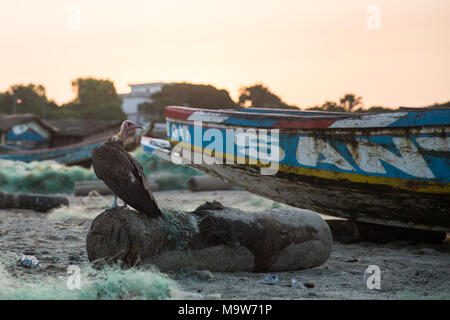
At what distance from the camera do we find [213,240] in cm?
483

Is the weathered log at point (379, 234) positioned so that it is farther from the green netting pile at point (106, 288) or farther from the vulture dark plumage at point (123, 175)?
the green netting pile at point (106, 288)

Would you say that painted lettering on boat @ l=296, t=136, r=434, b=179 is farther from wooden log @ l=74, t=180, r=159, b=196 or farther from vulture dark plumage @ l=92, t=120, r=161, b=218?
wooden log @ l=74, t=180, r=159, b=196

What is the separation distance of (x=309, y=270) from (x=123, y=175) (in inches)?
83.0

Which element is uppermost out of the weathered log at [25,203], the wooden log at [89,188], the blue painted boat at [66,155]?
the weathered log at [25,203]

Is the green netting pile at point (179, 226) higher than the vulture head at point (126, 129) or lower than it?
lower

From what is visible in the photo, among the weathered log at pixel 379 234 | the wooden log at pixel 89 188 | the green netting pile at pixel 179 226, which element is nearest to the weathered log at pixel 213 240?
the green netting pile at pixel 179 226

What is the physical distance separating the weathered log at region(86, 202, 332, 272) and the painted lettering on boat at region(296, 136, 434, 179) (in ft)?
4.53

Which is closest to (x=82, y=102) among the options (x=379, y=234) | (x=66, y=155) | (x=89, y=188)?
(x=66, y=155)

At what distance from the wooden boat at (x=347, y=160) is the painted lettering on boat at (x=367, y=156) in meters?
0.01

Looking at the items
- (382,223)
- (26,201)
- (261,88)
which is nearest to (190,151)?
(26,201)

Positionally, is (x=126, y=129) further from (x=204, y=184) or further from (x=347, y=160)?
(x=204, y=184)

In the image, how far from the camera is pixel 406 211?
21.8 feet

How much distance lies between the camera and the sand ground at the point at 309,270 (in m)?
4.32

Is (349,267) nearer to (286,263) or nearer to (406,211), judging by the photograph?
(286,263)
